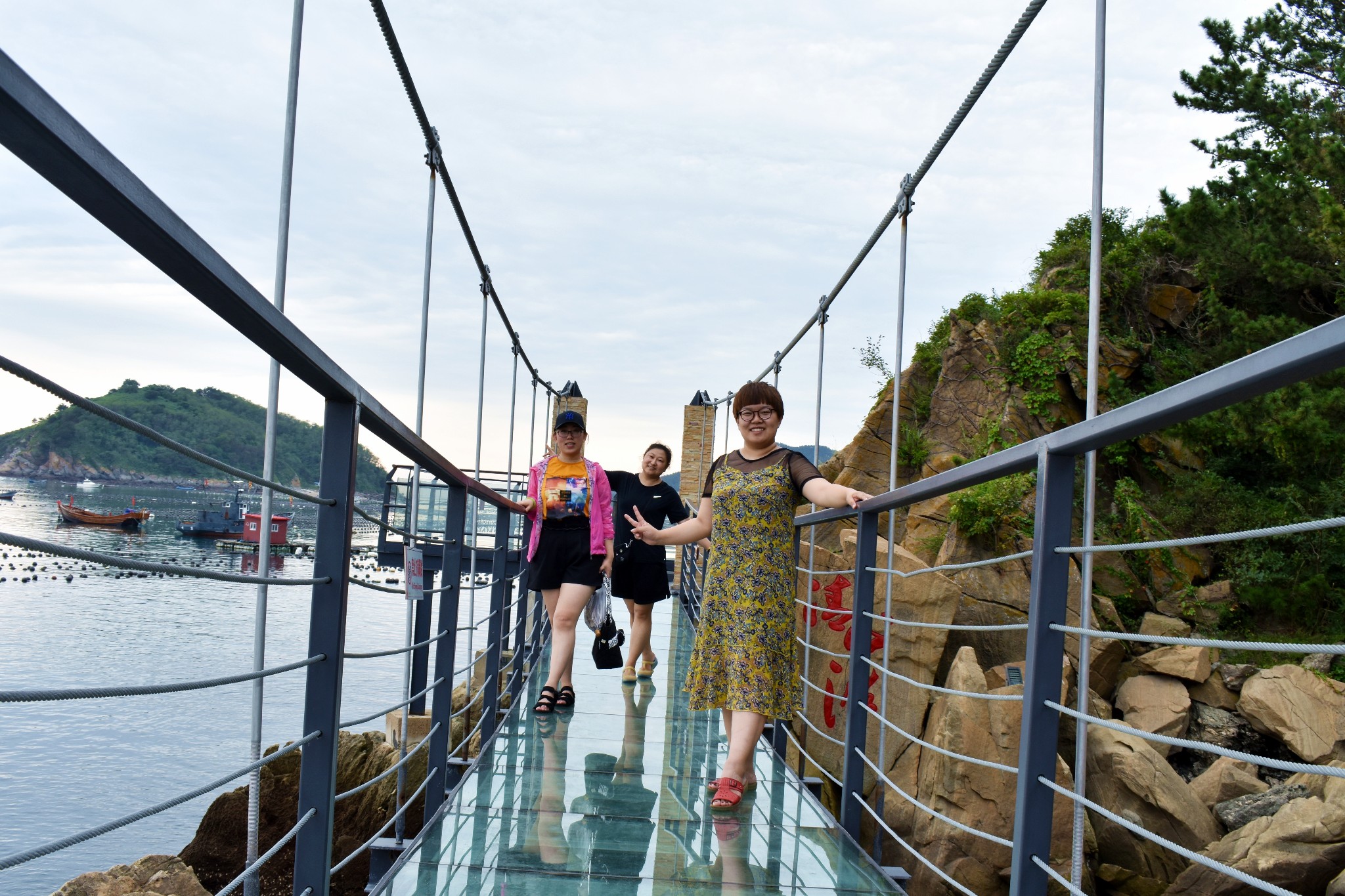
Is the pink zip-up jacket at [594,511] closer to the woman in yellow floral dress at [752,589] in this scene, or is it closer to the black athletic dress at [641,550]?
the black athletic dress at [641,550]

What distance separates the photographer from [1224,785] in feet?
22.0

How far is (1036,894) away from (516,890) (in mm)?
1075

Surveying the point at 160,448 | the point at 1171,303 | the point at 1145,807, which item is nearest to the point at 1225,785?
the point at 1145,807

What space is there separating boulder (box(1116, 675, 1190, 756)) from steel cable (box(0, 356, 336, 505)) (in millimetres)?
8101

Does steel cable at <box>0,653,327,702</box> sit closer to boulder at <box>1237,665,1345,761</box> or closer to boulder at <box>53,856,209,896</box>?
boulder at <box>53,856,209,896</box>

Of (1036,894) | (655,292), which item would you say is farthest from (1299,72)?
(1036,894)

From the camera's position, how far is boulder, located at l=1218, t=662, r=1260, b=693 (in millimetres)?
8727

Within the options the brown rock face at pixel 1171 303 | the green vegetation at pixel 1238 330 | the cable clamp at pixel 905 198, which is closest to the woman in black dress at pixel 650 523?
the cable clamp at pixel 905 198

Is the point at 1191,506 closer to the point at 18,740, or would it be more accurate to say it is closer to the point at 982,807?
the point at 982,807

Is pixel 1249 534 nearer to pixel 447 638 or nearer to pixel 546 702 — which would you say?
pixel 447 638

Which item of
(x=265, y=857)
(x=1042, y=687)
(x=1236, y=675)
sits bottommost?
(x=1236, y=675)

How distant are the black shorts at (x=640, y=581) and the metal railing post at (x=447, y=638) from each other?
223 cm

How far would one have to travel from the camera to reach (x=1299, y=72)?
1024 centimetres

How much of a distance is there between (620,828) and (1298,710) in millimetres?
6943
